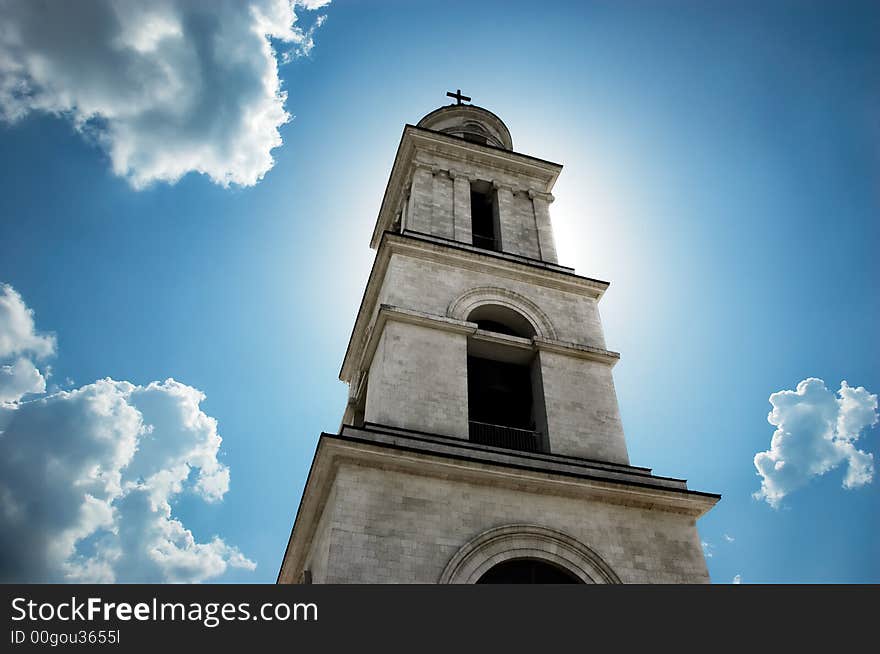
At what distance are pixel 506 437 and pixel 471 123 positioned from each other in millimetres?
17706

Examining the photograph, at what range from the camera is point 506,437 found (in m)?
17.7

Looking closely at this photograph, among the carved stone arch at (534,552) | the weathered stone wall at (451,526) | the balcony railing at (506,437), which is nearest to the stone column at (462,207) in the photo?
the balcony railing at (506,437)

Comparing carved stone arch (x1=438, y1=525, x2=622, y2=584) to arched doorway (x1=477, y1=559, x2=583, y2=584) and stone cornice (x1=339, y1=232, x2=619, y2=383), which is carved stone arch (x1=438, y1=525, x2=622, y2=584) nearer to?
arched doorway (x1=477, y1=559, x2=583, y2=584)

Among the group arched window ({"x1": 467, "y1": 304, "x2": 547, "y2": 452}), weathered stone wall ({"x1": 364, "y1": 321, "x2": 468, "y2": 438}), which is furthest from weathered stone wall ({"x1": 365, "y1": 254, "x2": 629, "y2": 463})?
arched window ({"x1": 467, "y1": 304, "x2": 547, "y2": 452})

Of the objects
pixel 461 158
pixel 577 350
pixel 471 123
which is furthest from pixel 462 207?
pixel 471 123

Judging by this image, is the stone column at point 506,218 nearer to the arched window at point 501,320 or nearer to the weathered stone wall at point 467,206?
the weathered stone wall at point 467,206

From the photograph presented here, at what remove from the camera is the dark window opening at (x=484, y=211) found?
24.9m

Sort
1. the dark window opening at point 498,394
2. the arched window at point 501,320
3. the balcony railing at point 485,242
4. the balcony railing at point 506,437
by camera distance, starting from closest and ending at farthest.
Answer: the balcony railing at point 506,437
the dark window opening at point 498,394
the arched window at point 501,320
the balcony railing at point 485,242

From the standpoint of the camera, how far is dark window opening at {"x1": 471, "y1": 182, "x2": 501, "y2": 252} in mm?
24862

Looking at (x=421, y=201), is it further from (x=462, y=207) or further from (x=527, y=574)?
(x=527, y=574)

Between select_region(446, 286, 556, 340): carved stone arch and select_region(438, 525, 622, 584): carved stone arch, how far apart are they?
6.69 metres

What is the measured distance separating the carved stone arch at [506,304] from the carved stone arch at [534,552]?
6685 millimetres
